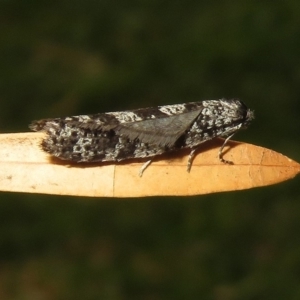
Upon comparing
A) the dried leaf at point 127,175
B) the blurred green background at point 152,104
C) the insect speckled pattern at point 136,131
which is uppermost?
the dried leaf at point 127,175

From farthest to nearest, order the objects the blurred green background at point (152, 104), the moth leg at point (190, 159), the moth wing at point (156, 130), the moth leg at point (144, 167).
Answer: the blurred green background at point (152, 104) < the moth wing at point (156, 130) < the moth leg at point (190, 159) < the moth leg at point (144, 167)

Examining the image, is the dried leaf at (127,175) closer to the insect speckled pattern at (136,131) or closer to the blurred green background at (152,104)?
the insect speckled pattern at (136,131)

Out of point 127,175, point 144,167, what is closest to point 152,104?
point 144,167

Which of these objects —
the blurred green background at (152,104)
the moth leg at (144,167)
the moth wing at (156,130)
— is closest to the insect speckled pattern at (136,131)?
the moth wing at (156,130)

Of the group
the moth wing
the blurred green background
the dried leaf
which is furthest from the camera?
the blurred green background

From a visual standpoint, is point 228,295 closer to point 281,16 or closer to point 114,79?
point 114,79

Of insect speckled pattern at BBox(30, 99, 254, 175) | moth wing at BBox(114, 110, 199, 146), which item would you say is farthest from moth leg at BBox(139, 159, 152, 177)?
moth wing at BBox(114, 110, 199, 146)

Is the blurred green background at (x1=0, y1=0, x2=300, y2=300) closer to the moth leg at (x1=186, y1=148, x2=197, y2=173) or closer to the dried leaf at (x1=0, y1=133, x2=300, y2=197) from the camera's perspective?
the moth leg at (x1=186, y1=148, x2=197, y2=173)
